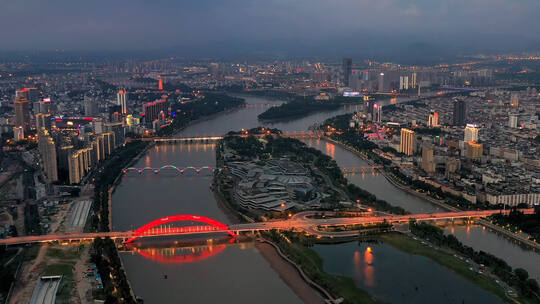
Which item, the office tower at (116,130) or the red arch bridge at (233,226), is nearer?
the red arch bridge at (233,226)

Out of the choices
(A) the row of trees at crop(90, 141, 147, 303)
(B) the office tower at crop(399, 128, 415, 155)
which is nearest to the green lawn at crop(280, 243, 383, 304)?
(A) the row of trees at crop(90, 141, 147, 303)

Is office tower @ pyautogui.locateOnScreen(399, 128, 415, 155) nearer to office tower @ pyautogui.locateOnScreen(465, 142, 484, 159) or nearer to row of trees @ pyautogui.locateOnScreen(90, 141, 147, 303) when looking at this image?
office tower @ pyautogui.locateOnScreen(465, 142, 484, 159)

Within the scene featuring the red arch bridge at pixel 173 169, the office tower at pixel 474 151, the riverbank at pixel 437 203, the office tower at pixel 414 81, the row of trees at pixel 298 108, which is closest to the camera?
the riverbank at pixel 437 203

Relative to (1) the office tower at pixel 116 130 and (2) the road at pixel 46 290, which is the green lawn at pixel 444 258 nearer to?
(2) the road at pixel 46 290

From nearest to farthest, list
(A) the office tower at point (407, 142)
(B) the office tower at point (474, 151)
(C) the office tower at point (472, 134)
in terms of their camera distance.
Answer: (B) the office tower at point (474, 151) → (A) the office tower at point (407, 142) → (C) the office tower at point (472, 134)

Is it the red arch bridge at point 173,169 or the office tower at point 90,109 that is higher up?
the office tower at point 90,109

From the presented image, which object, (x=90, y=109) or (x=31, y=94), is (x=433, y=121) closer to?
(x=90, y=109)

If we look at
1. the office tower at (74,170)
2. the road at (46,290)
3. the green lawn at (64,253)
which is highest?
the office tower at (74,170)

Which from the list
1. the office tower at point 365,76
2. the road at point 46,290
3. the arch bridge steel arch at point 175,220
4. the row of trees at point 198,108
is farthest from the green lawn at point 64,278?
the office tower at point 365,76
